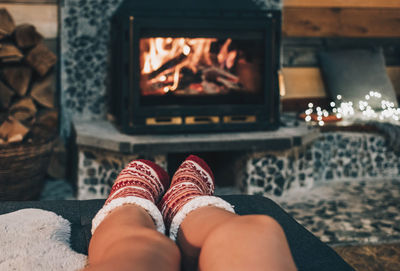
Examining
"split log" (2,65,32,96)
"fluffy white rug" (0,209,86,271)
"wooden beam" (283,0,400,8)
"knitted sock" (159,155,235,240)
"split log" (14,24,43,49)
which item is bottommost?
"fluffy white rug" (0,209,86,271)

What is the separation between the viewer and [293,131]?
283 centimetres

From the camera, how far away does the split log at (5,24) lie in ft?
8.87

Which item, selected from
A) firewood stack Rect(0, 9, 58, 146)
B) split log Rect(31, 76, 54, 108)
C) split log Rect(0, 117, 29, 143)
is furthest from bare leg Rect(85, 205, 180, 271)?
split log Rect(31, 76, 54, 108)

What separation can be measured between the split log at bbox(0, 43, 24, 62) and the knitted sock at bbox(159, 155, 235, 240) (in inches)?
64.8

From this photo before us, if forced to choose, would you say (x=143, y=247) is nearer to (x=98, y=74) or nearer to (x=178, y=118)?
(x=178, y=118)

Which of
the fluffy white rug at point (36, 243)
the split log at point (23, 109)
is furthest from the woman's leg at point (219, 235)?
the split log at point (23, 109)

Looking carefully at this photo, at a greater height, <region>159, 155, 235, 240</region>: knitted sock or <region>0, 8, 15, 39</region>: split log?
<region>0, 8, 15, 39</region>: split log

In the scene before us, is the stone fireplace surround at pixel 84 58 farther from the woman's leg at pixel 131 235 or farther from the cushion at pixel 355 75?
the woman's leg at pixel 131 235

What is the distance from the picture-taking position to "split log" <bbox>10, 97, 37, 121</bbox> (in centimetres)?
280

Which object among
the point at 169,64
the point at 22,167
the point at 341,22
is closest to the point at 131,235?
the point at 22,167

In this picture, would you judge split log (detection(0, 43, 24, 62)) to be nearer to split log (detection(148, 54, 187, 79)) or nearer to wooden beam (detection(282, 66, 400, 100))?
split log (detection(148, 54, 187, 79))

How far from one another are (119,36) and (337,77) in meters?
1.62

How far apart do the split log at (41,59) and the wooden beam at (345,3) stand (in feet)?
5.39

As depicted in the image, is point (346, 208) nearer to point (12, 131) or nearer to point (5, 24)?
point (12, 131)
